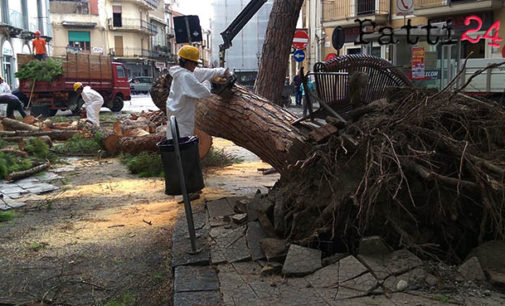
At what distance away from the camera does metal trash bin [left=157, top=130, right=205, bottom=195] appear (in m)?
4.27

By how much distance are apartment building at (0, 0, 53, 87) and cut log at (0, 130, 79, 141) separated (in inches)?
727

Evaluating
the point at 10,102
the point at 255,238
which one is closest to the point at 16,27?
the point at 10,102

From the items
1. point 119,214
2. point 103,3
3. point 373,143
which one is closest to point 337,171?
point 373,143

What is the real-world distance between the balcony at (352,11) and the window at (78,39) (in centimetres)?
3924

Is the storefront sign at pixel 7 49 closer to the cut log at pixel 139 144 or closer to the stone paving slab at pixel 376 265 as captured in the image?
the cut log at pixel 139 144

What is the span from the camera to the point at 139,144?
959cm

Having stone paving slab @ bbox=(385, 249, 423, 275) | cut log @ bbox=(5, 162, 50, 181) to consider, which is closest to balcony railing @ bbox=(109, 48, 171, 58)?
cut log @ bbox=(5, 162, 50, 181)

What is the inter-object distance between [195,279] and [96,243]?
1.48 m

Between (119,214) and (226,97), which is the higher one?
(226,97)

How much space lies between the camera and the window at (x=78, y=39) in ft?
200

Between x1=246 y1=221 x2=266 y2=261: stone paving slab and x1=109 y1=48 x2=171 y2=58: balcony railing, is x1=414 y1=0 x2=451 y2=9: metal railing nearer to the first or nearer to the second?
x1=246 y1=221 x2=266 y2=261: stone paving slab

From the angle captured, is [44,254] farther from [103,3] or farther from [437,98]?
[103,3]

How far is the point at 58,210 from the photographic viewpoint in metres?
5.89

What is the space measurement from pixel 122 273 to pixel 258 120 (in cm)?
229
